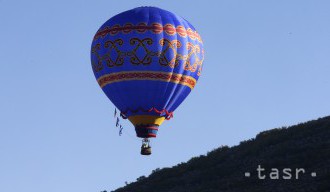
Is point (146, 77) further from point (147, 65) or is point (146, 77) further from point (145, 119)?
point (145, 119)

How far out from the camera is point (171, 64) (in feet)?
166

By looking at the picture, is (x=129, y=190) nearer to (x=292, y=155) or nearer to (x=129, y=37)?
(x=292, y=155)

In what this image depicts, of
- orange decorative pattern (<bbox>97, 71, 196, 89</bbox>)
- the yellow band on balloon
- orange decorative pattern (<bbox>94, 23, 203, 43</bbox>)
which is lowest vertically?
the yellow band on balloon

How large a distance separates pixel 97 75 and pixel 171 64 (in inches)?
166

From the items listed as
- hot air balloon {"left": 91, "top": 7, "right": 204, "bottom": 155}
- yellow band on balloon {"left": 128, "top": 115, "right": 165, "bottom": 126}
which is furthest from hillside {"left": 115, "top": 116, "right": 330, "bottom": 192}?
hot air balloon {"left": 91, "top": 7, "right": 204, "bottom": 155}

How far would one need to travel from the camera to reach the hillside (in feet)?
188

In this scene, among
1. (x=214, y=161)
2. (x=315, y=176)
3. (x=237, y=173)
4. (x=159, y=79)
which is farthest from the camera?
(x=214, y=161)

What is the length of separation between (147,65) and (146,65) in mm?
49

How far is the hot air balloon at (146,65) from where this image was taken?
5053 cm

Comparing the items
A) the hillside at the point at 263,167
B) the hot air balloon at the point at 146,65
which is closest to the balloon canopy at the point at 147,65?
the hot air balloon at the point at 146,65

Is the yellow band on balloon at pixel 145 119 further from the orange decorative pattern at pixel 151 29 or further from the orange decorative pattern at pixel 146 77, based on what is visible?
the orange decorative pattern at pixel 151 29

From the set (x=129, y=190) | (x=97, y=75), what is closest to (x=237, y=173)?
(x=129, y=190)

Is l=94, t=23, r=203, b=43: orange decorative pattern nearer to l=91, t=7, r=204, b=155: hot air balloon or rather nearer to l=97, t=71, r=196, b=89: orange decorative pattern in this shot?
l=91, t=7, r=204, b=155: hot air balloon

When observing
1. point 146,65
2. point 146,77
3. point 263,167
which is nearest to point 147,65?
point 146,65
